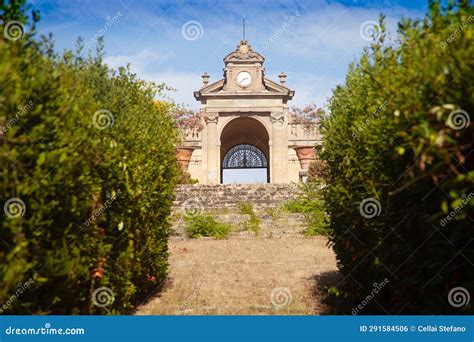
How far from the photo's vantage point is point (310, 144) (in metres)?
32.8

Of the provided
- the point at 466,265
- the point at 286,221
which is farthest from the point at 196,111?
the point at 466,265

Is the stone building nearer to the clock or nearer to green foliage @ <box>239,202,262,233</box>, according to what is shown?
the clock

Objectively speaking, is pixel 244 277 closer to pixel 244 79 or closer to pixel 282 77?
pixel 244 79

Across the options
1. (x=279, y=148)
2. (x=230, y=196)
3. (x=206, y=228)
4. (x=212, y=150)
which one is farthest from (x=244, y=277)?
(x=279, y=148)

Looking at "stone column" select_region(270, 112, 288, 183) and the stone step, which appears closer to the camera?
the stone step

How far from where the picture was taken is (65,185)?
4.58 metres

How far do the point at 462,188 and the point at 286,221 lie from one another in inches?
571

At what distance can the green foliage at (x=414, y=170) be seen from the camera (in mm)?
3326

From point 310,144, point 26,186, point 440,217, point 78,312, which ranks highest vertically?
point 310,144

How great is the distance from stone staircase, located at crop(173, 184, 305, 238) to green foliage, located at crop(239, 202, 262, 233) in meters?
0.12

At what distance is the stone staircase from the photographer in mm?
16875

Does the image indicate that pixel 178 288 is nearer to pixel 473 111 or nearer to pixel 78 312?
pixel 78 312

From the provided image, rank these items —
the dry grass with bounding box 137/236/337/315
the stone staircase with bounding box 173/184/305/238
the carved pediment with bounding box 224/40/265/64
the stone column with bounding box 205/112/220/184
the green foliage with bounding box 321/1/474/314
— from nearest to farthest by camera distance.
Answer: the green foliage with bounding box 321/1/474/314 → the dry grass with bounding box 137/236/337/315 → the stone staircase with bounding box 173/184/305/238 → the stone column with bounding box 205/112/220/184 → the carved pediment with bounding box 224/40/265/64

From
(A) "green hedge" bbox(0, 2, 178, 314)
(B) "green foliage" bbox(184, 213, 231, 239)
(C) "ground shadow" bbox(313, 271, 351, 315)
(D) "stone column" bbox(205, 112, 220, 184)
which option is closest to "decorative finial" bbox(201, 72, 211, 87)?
(D) "stone column" bbox(205, 112, 220, 184)
